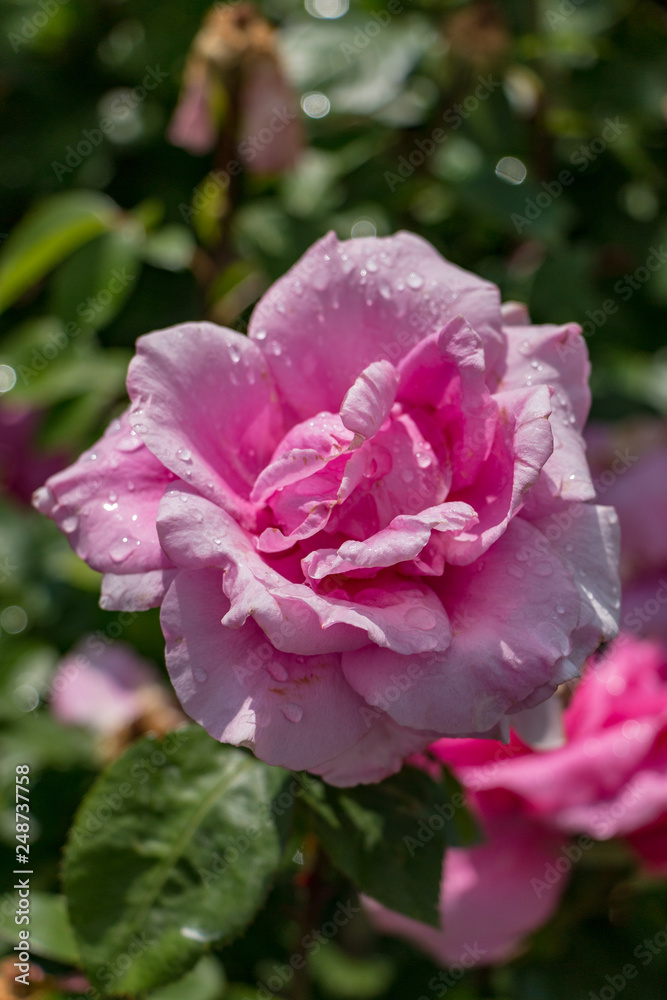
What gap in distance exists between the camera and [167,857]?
2.38ft

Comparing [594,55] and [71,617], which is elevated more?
[594,55]

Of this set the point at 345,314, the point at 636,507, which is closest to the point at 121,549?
the point at 345,314

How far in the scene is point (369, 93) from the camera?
57.6 inches

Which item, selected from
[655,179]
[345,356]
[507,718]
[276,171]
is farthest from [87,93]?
[507,718]

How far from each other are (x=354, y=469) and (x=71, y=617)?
0.91 metres

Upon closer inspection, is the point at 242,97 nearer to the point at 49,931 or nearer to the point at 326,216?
the point at 326,216

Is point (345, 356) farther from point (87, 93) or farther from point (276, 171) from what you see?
point (87, 93)

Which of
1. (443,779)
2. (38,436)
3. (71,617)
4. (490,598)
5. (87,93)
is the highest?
(87,93)

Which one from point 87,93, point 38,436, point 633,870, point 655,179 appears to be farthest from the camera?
point 655,179

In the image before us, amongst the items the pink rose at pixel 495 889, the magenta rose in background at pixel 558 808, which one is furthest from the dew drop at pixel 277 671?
the pink rose at pixel 495 889

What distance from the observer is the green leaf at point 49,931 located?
0.84 metres

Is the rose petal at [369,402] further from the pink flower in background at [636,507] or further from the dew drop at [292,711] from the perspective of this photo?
the pink flower in background at [636,507]

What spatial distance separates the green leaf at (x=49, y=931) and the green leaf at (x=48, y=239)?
73 centimetres

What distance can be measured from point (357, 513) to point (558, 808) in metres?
0.50
